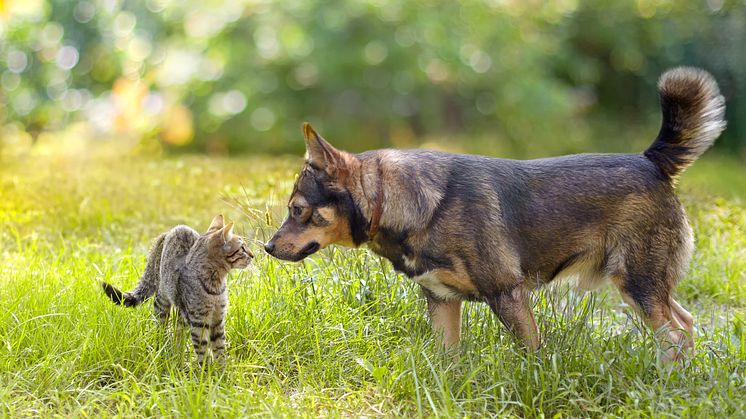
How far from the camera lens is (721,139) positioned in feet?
42.4

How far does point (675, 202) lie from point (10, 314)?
3486mm

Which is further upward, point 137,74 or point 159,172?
point 137,74

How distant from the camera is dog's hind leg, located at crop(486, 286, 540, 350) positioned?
13.2 ft

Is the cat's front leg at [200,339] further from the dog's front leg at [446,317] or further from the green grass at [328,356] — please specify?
the dog's front leg at [446,317]

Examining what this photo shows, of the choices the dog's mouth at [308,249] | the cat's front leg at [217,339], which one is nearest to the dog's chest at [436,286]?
the dog's mouth at [308,249]

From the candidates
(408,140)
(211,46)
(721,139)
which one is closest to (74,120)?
(211,46)

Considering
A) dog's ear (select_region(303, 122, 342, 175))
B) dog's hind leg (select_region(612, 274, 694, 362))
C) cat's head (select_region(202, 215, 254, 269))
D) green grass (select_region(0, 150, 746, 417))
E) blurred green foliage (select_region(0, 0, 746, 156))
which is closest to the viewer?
green grass (select_region(0, 150, 746, 417))

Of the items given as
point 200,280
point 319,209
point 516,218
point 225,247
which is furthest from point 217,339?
point 516,218

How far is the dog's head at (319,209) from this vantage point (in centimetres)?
408

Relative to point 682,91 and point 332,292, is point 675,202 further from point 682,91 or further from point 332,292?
point 332,292

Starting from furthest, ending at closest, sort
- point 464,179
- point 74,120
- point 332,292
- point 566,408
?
point 74,120 → point 332,292 → point 464,179 → point 566,408

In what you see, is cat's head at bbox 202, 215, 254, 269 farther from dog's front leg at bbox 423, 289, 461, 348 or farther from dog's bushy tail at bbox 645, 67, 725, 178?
dog's bushy tail at bbox 645, 67, 725, 178

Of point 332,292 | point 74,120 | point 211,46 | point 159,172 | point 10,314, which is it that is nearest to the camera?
point 10,314

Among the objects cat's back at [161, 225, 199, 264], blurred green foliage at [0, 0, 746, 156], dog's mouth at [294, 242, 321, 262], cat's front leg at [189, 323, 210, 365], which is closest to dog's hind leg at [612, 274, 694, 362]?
dog's mouth at [294, 242, 321, 262]
